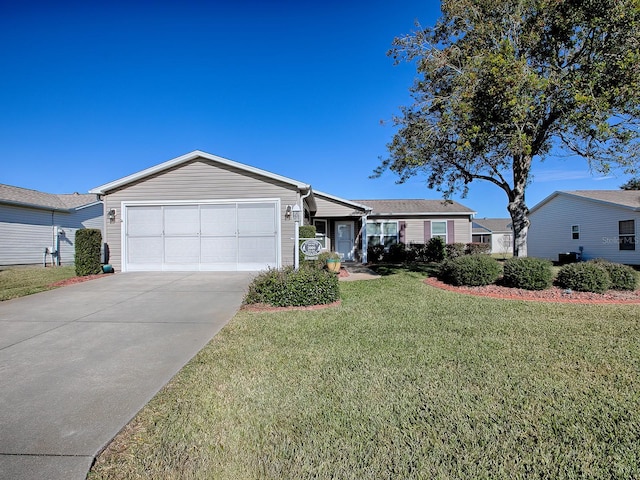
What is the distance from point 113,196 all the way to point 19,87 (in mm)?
5728

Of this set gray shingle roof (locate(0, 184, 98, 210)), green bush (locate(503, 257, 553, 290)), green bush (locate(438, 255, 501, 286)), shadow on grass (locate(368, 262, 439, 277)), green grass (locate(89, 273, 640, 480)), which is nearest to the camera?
green grass (locate(89, 273, 640, 480))

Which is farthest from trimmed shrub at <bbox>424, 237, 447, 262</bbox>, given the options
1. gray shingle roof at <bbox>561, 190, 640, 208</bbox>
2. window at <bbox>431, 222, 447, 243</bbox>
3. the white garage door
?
the white garage door

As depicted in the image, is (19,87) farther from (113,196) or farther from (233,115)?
(233,115)

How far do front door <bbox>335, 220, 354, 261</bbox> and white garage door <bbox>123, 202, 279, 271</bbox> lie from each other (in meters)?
6.69

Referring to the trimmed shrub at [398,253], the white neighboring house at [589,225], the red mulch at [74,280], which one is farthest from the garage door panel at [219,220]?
the white neighboring house at [589,225]

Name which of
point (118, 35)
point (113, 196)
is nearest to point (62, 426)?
point (113, 196)

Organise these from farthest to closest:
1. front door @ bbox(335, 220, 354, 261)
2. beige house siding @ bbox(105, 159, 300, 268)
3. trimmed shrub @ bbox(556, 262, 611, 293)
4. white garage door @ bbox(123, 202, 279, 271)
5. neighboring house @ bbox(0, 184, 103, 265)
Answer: front door @ bbox(335, 220, 354, 261) < neighboring house @ bbox(0, 184, 103, 265) < white garage door @ bbox(123, 202, 279, 271) < beige house siding @ bbox(105, 159, 300, 268) < trimmed shrub @ bbox(556, 262, 611, 293)

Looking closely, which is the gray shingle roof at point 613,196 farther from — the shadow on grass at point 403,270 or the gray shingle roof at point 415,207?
the shadow on grass at point 403,270

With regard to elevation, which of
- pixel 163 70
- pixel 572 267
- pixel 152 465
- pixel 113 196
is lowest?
pixel 152 465

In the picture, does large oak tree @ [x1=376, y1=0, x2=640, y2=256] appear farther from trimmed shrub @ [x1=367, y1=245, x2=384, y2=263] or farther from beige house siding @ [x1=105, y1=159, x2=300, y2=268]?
trimmed shrub @ [x1=367, y1=245, x2=384, y2=263]

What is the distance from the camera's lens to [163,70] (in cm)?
1134

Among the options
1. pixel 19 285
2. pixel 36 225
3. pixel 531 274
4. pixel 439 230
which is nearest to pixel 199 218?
pixel 19 285

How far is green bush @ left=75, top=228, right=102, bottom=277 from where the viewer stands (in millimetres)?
9883

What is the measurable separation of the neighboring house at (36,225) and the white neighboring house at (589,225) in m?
27.7
